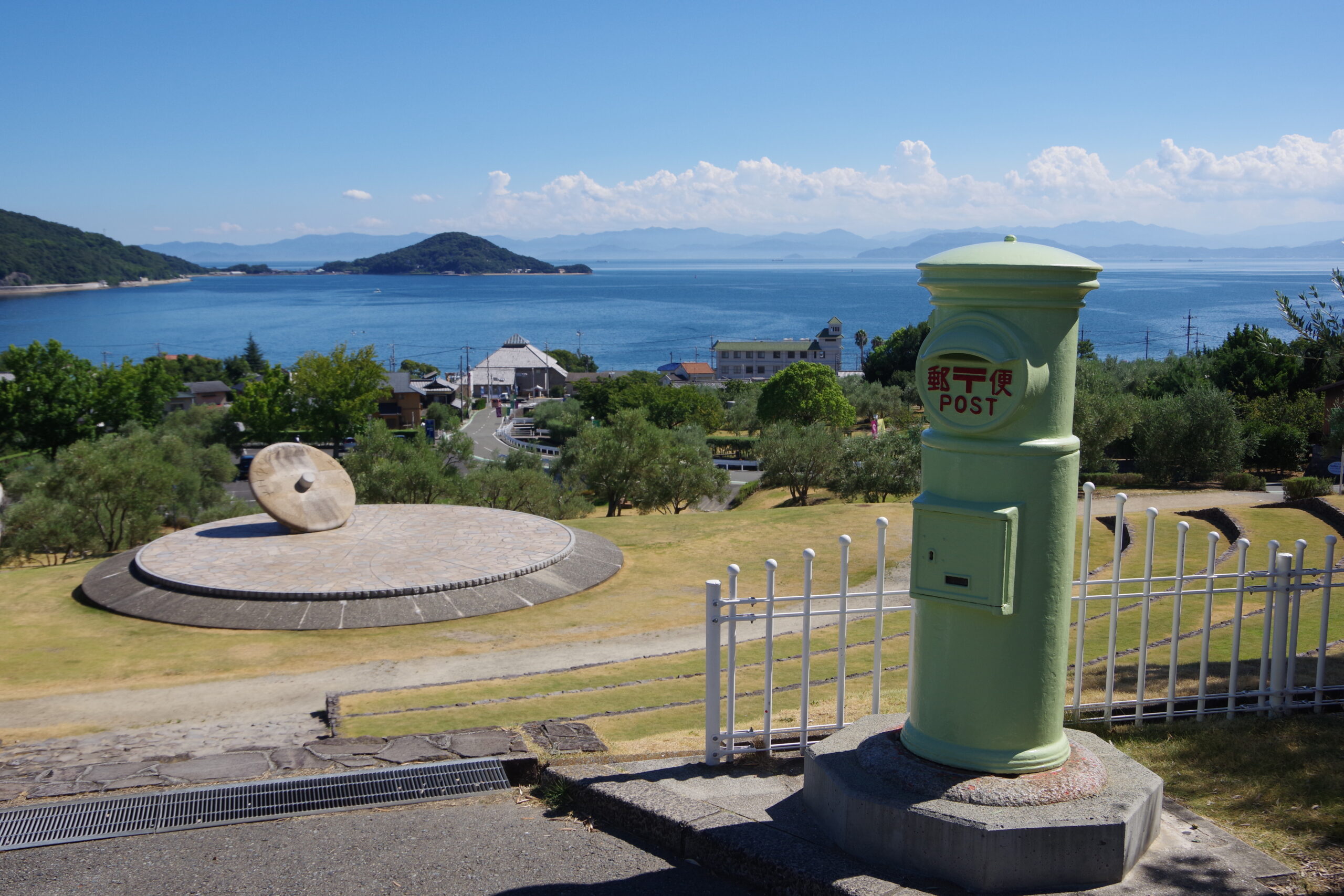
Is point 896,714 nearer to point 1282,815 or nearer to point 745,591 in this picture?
point 1282,815

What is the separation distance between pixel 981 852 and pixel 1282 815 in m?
1.90

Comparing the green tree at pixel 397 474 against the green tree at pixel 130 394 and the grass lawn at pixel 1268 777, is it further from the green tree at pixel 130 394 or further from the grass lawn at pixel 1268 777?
the green tree at pixel 130 394

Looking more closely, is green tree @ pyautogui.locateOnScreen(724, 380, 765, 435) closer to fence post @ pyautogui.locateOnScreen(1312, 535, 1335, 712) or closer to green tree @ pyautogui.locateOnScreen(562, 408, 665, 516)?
green tree @ pyautogui.locateOnScreen(562, 408, 665, 516)

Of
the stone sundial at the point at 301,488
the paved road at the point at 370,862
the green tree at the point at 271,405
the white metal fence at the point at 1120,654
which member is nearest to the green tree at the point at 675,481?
the stone sundial at the point at 301,488

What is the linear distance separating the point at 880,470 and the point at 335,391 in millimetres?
31624

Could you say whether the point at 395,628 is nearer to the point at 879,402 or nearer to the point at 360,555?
the point at 360,555

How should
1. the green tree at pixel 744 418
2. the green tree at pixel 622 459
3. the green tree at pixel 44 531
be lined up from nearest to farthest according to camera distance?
the green tree at pixel 44 531
the green tree at pixel 622 459
the green tree at pixel 744 418

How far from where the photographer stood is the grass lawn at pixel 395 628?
1068cm

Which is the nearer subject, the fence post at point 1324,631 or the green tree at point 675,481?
the fence post at point 1324,631

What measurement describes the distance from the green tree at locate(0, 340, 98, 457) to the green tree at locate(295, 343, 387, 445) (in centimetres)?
940

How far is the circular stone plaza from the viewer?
12.5 m

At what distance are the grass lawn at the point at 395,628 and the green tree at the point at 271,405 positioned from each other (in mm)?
35272

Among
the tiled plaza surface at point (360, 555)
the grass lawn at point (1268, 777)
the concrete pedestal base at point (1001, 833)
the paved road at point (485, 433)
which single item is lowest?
the paved road at point (485, 433)

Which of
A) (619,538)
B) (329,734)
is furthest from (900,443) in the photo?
(329,734)
